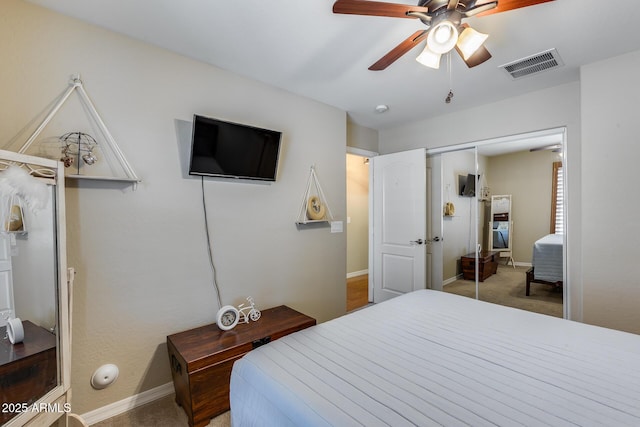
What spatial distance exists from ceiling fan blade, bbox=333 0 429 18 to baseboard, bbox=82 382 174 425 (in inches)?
105

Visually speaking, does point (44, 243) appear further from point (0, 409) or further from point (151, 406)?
point (151, 406)

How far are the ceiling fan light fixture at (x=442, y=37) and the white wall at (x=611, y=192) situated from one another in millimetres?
1699

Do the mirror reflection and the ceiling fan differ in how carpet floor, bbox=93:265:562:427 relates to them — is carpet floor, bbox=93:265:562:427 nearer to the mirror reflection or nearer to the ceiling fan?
the mirror reflection

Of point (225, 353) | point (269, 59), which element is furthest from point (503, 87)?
point (225, 353)

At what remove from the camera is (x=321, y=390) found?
1.07m

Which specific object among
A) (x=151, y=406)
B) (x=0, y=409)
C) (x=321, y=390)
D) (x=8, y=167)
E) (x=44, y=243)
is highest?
(x=8, y=167)

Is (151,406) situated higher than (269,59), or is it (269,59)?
(269,59)

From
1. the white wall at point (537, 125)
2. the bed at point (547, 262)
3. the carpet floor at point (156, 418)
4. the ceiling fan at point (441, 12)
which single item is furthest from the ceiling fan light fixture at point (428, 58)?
the carpet floor at point (156, 418)

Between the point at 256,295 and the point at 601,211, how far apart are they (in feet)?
9.62

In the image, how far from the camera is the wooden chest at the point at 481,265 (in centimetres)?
322

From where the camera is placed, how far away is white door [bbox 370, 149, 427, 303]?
349cm

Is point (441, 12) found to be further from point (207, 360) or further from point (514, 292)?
point (514, 292)

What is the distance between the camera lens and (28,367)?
4.31 ft

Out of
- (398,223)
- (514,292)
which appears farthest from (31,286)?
(514,292)
